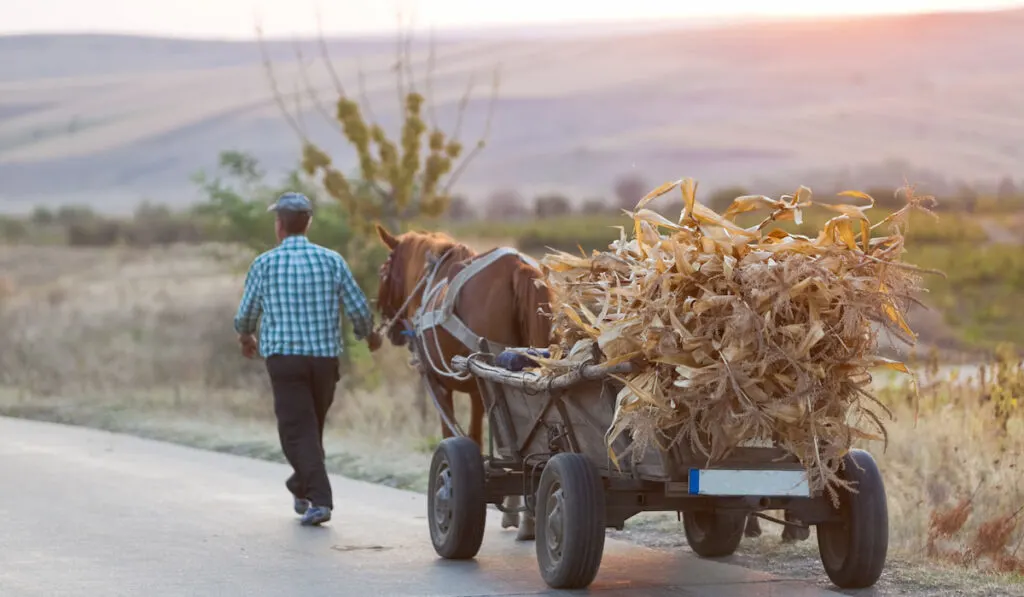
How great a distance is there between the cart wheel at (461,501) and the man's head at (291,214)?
88.1 inches

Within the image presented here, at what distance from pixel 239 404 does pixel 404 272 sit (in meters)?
9.91

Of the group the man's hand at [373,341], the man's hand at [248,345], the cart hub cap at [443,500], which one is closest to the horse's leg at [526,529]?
the cart hub cap at [443,500]

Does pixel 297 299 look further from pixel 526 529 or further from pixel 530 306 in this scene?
pixel 526 529

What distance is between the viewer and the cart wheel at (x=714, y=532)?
A: 9.62 metres

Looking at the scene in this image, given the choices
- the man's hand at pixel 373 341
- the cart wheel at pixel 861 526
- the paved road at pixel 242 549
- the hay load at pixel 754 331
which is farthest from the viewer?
the man's hand at pixel 373 341

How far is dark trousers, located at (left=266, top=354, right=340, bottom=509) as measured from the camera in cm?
1091

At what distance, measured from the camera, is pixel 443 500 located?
31.7 feet

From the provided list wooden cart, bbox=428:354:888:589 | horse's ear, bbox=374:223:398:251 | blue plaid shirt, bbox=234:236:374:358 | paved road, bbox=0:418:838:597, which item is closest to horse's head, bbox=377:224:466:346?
horse's ear, bbox=374:223:398:251

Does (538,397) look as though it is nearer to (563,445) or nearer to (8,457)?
(563,445)

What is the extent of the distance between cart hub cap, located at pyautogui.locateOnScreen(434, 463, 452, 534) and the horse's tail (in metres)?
1.04

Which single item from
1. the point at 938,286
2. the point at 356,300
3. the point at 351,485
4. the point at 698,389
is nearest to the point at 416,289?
the point at 356,300

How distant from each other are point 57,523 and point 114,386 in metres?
13.4

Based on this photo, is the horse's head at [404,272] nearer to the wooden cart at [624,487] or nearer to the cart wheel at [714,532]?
the wooden cart at [624,487]

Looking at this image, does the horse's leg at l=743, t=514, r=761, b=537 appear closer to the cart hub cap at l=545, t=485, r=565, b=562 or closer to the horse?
the horse
